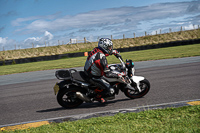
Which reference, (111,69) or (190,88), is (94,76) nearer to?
(111,69)

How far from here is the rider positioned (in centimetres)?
559

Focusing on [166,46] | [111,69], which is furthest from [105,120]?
[166,46]

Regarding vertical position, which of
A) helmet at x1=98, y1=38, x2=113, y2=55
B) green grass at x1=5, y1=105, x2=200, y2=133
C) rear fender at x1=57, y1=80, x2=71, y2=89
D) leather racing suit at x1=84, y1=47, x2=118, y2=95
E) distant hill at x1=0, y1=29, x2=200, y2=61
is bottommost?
green grass at x1=5, y1=105, x2=200, y2=133

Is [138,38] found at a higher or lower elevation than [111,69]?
higher

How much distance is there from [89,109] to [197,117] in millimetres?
2598

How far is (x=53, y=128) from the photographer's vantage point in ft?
13.3

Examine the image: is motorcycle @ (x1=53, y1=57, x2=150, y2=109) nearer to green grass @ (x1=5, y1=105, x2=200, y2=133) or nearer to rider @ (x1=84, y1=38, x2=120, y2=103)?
rider @ (x1=84, y1=38, x2=120, y2=103)

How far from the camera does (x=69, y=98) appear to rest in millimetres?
5754

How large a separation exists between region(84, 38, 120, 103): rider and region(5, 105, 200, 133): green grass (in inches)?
55.9

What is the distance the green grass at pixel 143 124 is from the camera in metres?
3.53

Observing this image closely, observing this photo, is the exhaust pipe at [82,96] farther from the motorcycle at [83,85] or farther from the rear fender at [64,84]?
the rear fender at [64,84]

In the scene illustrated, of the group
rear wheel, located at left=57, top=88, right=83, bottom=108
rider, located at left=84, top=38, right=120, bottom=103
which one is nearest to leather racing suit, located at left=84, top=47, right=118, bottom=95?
rider, located at left=84, top=38, right=120, bottom=103

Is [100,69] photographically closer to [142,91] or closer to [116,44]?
[142,91]

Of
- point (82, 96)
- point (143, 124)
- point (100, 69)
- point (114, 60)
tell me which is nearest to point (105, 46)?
point (100, 69)
